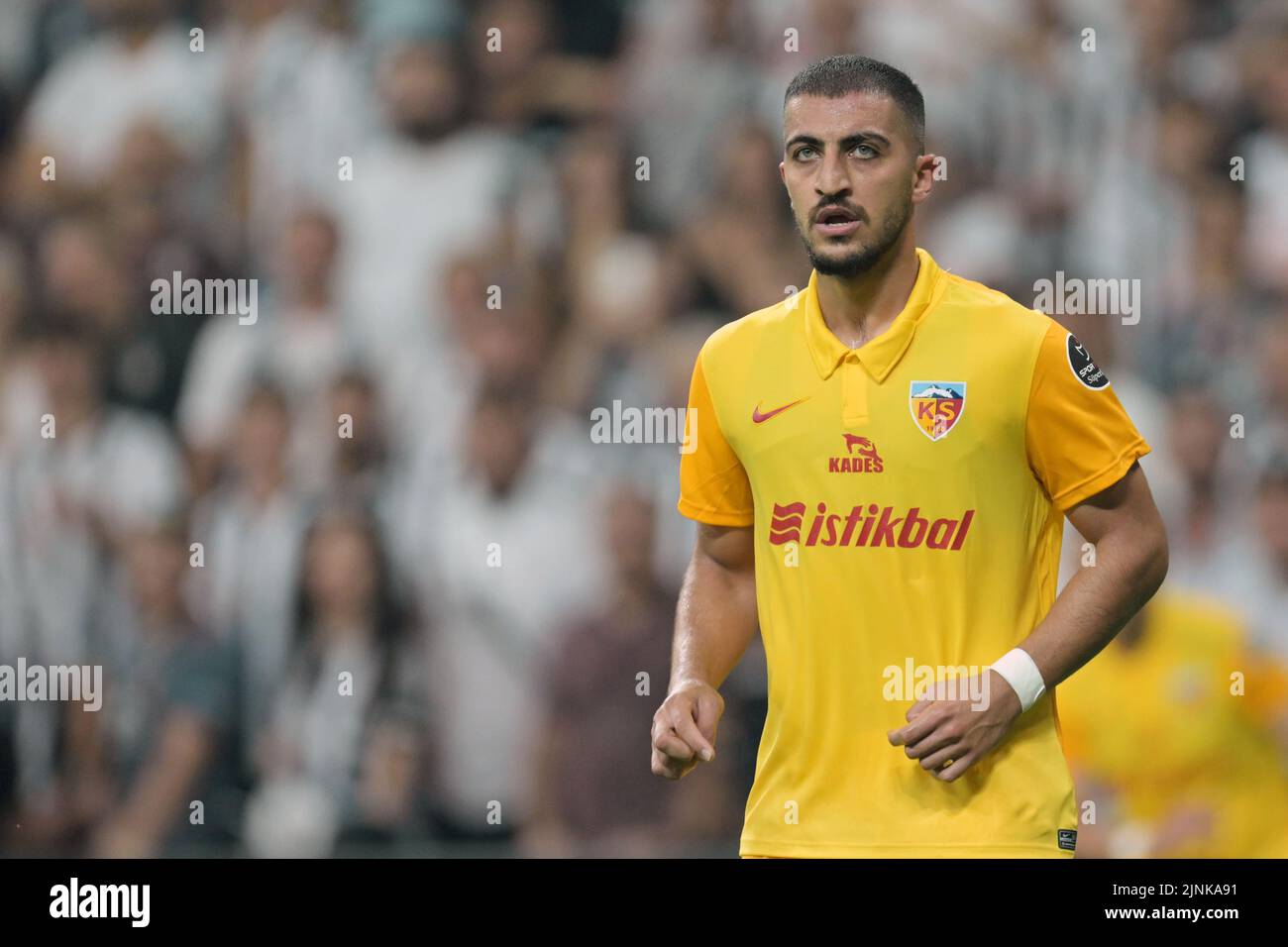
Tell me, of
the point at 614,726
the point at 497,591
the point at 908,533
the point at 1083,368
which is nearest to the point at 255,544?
the point at 497,591

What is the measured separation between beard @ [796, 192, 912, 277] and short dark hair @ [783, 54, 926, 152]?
0.14 metres

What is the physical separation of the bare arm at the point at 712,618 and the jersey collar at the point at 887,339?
42 cm

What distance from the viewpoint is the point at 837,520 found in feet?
11.3

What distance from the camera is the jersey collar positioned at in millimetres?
3488

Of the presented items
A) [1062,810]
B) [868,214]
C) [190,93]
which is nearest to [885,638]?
[1062,810]

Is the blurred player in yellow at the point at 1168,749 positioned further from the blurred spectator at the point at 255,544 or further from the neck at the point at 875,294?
the blurred spectator at the point at 255,544

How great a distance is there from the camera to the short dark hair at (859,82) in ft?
11.3

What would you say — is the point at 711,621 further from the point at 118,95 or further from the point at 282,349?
the point at 118,95

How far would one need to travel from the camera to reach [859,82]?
3.44m

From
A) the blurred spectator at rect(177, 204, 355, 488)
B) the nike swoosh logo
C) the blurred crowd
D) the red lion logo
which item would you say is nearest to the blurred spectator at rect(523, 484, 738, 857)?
the blurred crowd

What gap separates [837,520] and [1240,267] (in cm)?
421

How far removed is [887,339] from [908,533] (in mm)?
384

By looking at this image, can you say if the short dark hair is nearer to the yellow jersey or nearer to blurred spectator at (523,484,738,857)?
the yellow jersey

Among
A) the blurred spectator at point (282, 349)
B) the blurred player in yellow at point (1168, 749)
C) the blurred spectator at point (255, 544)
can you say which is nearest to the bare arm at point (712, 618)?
the blurred player in yellow at point (1168, 749)
